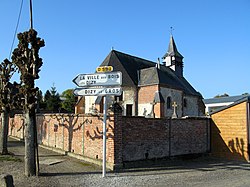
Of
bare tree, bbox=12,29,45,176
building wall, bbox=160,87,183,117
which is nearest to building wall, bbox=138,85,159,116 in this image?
building wall, bbox=160,87,183,117

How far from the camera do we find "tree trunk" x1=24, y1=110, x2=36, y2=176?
7637 mm

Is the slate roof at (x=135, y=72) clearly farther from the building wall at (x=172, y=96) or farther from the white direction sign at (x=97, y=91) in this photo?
the white direction sign at (x=97, y=91)

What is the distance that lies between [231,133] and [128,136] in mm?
6432

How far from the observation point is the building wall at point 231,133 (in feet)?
41.5

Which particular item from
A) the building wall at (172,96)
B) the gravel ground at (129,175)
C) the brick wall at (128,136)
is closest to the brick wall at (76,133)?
the brick wall at (128,136)

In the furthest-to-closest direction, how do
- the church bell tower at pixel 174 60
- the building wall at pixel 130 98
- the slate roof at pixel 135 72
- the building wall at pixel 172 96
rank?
the church bell tower at pixel 174 60 < the slate roof at pixel 135 72 < the building wall at pixel 130 98 < the building wall at pixel 172 96

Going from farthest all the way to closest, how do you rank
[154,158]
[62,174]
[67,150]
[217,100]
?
1. [217,100]
2. [67,150]
3. [154,158]
4. [62,174]

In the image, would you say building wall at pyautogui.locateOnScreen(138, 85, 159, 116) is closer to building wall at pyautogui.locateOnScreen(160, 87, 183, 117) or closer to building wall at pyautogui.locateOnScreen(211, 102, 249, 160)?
building wall at pyautogui.locateOnScreen(160, 87, 183, 117)

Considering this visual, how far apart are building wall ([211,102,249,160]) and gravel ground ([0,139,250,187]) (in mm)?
2852

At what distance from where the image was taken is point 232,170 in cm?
973

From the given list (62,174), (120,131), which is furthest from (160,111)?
(62,174)

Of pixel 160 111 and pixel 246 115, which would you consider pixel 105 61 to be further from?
pixel 246 115

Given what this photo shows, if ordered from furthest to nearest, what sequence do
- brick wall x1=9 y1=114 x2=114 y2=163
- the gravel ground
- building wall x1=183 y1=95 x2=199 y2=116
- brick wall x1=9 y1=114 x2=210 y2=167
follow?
building wall x1=183 y1=95 x2=199 y2=116 < brick wall x1=9 y1=114 x2=114 y2=163 < brick wall x1=9 y1=114 x2=210 y2=167 < the gravel ground

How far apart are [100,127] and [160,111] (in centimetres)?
1733
